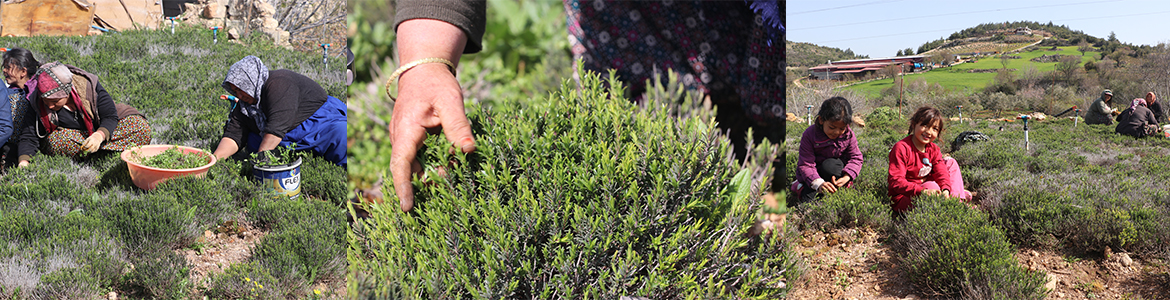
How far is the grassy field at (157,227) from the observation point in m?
2.96

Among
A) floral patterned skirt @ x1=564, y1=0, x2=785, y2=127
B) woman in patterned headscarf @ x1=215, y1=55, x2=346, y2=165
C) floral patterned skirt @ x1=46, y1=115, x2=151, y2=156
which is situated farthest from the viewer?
floral patterned skirt @ x1=46, y1=115, x2=151, y2=156

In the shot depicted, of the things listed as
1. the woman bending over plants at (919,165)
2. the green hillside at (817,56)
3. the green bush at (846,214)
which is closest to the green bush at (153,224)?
the green bush at (846,214)

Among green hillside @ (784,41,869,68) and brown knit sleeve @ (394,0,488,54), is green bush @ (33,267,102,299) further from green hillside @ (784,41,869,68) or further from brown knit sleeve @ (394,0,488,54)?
green hillside @ (784,41,869,68)

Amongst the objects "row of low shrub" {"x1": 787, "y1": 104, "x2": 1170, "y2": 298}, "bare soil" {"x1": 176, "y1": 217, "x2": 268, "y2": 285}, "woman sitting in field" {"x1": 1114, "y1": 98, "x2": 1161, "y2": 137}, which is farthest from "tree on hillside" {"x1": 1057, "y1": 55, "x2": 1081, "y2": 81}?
"bare soil" {"x1": 176, "y1": 217, "x2": 268, "y2": 285}

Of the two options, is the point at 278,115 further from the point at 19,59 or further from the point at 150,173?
the point at 19,59

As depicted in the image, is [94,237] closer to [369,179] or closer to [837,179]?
[369,179]

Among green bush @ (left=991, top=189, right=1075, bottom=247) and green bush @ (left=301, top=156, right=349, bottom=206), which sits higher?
green bush @ (left=301, top=156, right=349, bottom=206)

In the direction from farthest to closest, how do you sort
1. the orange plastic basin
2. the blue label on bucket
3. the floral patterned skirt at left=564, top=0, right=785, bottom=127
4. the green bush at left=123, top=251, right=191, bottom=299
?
the blue label on bucket, the orange plastic basin, the green bush at left=123, top=251, right=191, bottom=299, the floral patterned skirt at left=564, top=0, right=785, bottom=127

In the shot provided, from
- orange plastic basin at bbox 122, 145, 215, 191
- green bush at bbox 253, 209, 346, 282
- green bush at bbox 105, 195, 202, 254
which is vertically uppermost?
orange plastic basin at bbox 122, 145, 215, 191

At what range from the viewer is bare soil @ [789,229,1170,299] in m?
2.98

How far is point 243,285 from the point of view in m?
3.00

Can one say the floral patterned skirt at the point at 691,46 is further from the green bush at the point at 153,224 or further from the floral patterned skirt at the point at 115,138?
the floral patterned skirt at the point at 115,138

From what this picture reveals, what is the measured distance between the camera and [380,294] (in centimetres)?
171

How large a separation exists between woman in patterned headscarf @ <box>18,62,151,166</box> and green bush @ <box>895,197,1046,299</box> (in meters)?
6.53
